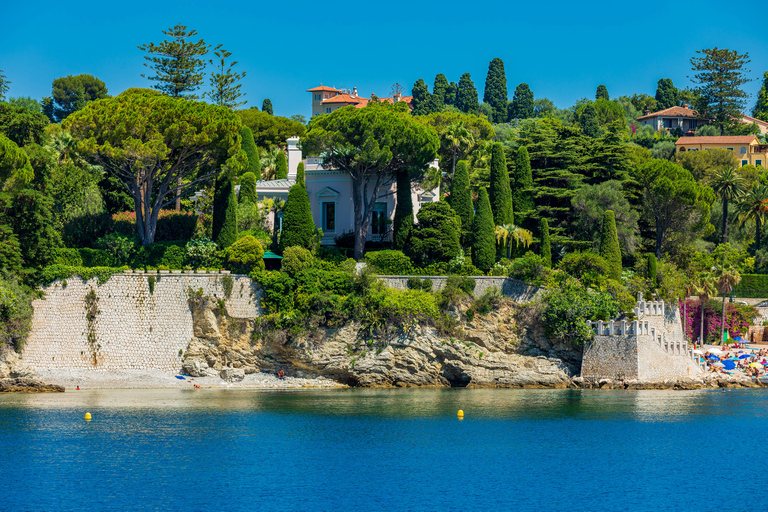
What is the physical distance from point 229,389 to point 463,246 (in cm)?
1845

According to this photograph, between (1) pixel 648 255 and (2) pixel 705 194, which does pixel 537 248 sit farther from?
(2) pixel 705 194

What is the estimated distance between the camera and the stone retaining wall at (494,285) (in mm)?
50812

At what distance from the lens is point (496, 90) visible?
153375 millimetres

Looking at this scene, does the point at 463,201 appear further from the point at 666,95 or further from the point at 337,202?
the point at 666,95

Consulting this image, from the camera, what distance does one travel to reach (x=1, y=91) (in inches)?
2434

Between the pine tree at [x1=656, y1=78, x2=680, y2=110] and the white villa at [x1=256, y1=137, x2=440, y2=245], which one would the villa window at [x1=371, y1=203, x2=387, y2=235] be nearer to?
the white villa at [x1=256, y1=137, x2=440, y2=245]

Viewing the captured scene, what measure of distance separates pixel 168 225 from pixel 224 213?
618cm

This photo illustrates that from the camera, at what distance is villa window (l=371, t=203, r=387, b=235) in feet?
189

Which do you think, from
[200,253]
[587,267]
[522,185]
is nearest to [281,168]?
[200,253]

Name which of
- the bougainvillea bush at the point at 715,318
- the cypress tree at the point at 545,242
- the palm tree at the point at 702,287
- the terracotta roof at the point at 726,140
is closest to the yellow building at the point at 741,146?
the terracotta roof at the point at 726,140

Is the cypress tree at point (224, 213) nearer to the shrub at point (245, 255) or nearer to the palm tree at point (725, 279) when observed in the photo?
the shrub at point (245, 255)

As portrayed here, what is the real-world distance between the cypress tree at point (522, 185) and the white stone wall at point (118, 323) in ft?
75.0

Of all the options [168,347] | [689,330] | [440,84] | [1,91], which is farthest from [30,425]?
[440,84]

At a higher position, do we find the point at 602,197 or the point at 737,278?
the point at 602,197
